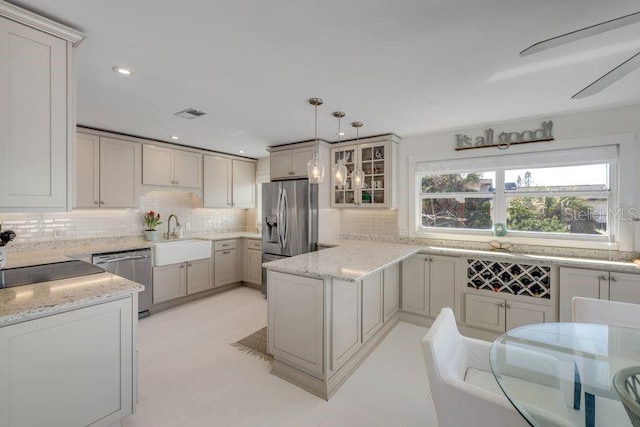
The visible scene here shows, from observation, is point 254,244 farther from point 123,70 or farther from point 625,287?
point 625,287

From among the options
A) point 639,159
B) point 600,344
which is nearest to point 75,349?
point 600,344

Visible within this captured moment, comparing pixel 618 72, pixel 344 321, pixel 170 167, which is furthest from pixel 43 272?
pixel 618 72

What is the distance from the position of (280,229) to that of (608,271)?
3628 mm

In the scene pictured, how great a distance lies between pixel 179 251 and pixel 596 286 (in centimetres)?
476

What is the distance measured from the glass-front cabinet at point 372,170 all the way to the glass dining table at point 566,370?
2392 millimetres

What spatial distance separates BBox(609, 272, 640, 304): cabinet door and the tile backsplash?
16.9ft

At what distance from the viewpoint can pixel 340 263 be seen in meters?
2.46

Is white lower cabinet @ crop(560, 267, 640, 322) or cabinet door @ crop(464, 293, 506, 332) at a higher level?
white lower cabinet @ crop(560, 267, 640, 322)

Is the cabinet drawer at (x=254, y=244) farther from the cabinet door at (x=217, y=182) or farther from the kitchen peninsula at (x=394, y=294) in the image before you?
the kitchen peninsula at (x=394, y=294)

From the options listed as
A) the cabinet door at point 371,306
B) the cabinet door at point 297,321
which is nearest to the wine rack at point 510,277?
the cabinet door at point 371,306

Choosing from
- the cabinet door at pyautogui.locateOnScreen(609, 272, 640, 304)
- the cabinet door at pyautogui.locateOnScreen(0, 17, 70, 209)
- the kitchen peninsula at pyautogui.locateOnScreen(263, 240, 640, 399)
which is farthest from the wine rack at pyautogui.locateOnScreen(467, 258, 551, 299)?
the cabinet door at pyautogui.locateOnScreen(0, 17, 70, 209)

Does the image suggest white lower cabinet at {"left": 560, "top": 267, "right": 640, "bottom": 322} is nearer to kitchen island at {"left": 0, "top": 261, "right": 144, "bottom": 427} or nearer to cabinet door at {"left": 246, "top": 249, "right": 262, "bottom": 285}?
kitchen island at {"left": 0, "top": 261, "right": 144, "bottom": 427}

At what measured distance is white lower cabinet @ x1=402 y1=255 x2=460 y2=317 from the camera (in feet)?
10.7

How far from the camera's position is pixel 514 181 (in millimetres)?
3357
